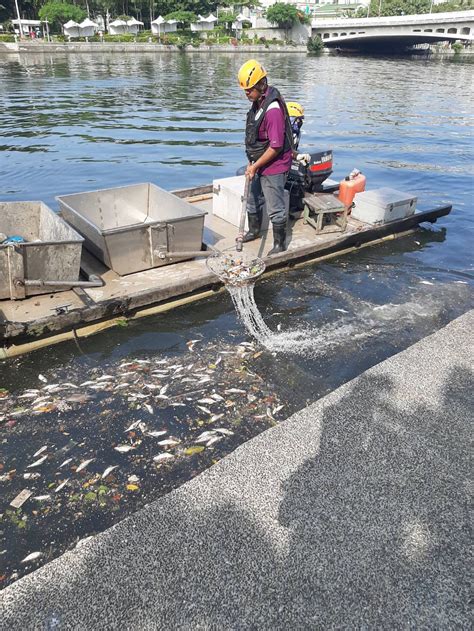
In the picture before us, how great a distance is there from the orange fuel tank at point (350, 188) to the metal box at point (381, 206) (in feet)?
0.50

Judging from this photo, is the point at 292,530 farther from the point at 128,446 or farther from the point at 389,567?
the point at 128,446

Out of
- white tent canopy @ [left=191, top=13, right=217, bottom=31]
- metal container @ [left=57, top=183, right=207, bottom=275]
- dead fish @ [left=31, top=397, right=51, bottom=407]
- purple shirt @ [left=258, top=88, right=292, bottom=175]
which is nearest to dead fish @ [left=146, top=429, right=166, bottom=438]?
dead fish @ [left=31, top=397, right=51, bottom=407]

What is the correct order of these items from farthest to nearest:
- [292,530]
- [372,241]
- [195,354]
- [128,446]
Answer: [372,241]
[195,354]
[128,446]
[292,530]

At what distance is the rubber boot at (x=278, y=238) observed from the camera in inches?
337

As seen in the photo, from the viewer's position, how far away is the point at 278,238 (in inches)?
343

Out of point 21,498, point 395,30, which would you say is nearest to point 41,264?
point 21,498

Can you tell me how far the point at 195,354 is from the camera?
7.00 metres

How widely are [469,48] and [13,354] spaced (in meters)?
119

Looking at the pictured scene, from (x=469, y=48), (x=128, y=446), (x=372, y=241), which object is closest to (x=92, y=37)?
(x=469, y=48)

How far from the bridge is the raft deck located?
278ft

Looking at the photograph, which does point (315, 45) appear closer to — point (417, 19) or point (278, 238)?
point (417, 19)

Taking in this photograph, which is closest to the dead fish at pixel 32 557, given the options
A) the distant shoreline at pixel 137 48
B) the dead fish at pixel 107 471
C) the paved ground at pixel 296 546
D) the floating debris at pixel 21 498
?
the paved ground at pixel 296 546

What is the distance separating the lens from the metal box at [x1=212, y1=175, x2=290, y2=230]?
9367 millimetres

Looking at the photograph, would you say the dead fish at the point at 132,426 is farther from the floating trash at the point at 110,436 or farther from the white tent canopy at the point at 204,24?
the white tent canopy at the point at 204,24
